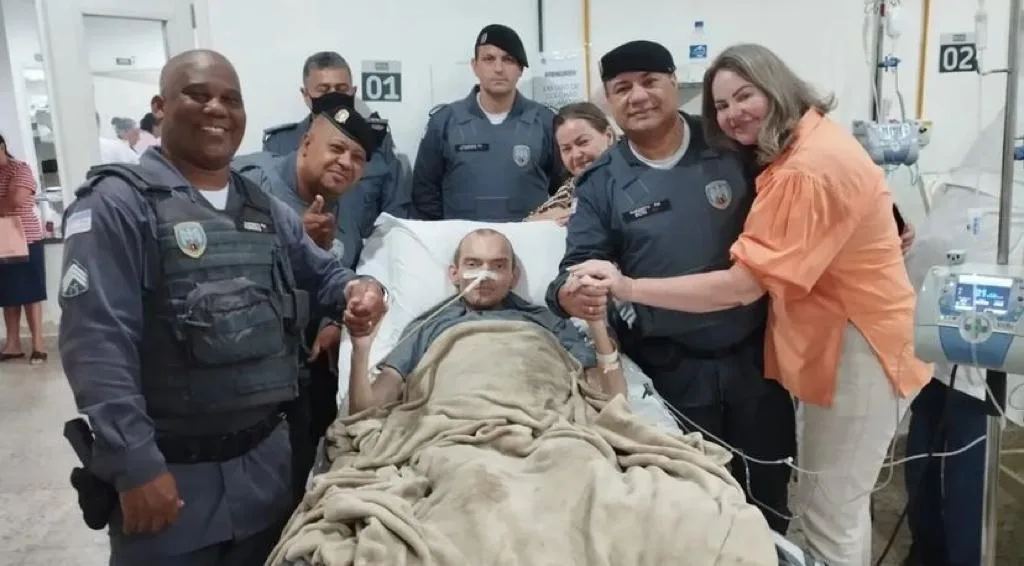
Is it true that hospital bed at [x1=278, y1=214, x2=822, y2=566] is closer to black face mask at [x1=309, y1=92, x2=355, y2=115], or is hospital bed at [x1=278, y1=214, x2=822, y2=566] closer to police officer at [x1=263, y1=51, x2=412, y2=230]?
police officer at [x1=263, y1=51, x2=412, y2=230]

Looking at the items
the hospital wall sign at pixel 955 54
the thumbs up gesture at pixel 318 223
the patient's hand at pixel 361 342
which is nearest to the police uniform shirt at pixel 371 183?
the thumbs up gesture at pixel 318 223

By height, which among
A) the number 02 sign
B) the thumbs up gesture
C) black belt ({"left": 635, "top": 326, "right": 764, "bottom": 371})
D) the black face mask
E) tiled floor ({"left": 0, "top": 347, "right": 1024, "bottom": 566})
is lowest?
tiled floor ({"left": 0, "top": 347, "right": 1024, "bottom": 566})

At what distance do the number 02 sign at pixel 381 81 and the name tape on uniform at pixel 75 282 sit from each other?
2.51 metres

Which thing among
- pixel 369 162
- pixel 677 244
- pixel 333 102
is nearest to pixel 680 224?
pixel 677 244

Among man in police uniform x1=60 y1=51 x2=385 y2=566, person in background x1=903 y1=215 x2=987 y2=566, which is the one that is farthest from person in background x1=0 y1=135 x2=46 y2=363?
person in background x1=903 y1=215 x2=987 y2=566

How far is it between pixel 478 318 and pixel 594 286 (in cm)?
53

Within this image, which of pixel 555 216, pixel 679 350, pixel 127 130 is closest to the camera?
pixel 679 350

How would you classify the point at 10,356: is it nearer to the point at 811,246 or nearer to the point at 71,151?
the point at 71,151

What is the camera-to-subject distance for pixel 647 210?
6.82 ft

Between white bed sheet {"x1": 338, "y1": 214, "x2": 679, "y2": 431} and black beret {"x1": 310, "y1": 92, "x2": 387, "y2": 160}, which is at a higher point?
black beret {"x1": 310, "y1": 92, "x2": 387, "y2": 160}

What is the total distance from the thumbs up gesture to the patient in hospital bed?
39cm

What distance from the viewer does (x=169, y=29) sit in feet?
12.9

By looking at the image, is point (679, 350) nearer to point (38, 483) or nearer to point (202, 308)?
point (202, 308)

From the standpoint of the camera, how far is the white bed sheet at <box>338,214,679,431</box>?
277cm
